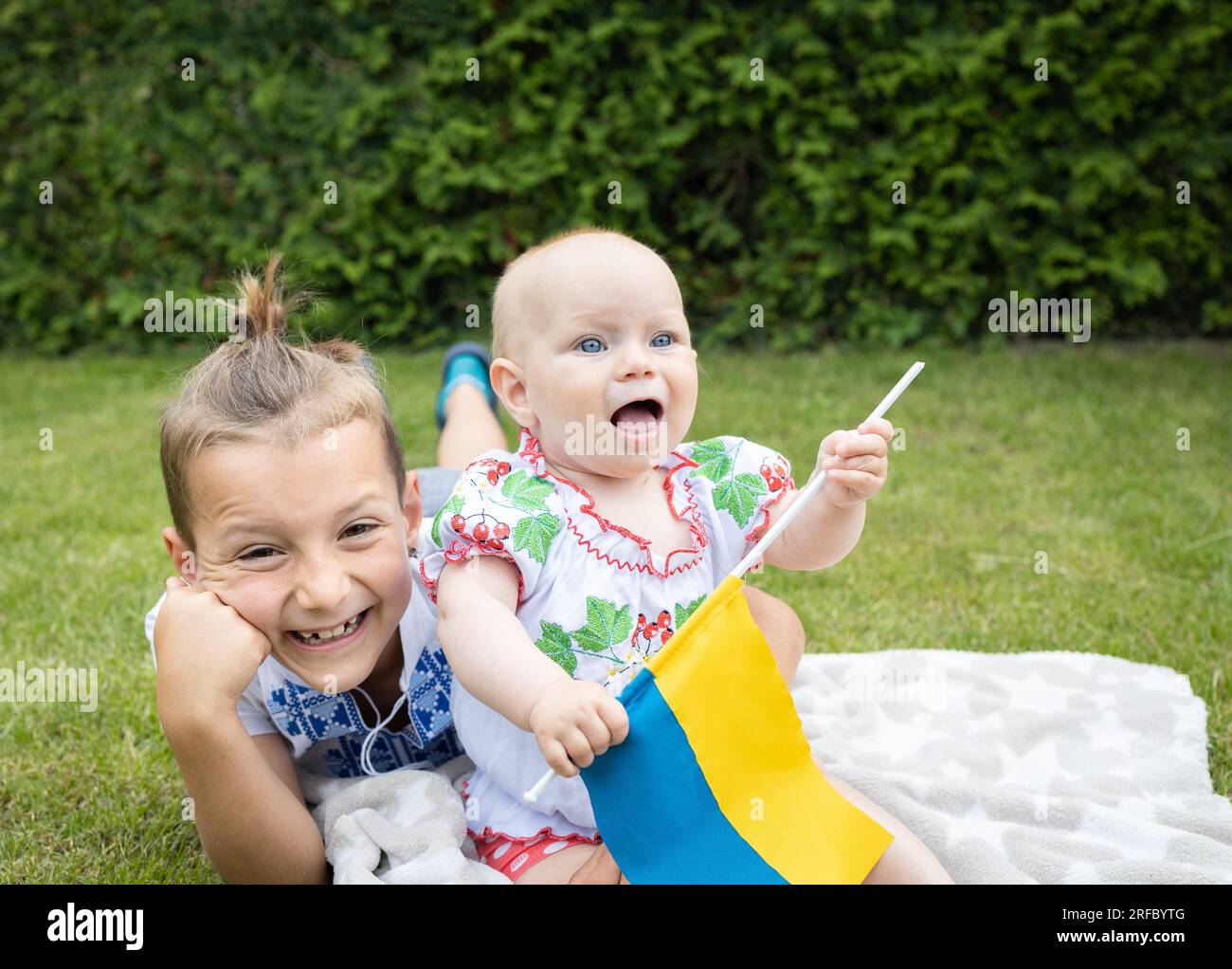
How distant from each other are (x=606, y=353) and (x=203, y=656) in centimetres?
81

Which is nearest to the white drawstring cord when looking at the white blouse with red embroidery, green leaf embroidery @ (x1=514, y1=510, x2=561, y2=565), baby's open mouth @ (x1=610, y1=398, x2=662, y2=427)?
the white blouse with red embroidery

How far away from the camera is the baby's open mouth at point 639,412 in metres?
1.97

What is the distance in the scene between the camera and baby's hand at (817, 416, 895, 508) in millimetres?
1907

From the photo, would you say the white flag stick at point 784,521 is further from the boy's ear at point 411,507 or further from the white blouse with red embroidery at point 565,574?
the boy's ear at point 411,507

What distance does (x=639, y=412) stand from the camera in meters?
1.98

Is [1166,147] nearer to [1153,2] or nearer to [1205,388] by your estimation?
[1153,2]

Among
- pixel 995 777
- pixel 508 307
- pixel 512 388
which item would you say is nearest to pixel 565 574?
pixel 512 388

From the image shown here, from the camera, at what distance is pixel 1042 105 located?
6.64 m

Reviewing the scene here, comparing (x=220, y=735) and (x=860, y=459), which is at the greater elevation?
(x=860, y=459)

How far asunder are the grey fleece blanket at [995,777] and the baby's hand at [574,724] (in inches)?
17.1

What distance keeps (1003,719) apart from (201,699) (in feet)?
5.98

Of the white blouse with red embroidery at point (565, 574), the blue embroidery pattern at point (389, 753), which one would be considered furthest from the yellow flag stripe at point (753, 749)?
the blue embroidery pattern at point (389, 753)

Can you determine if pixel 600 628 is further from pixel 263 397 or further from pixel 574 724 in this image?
pixel 263 397
